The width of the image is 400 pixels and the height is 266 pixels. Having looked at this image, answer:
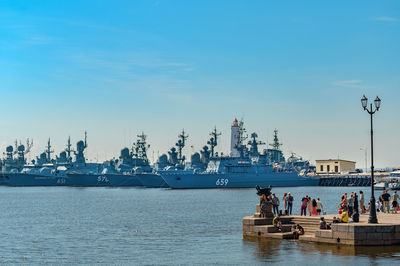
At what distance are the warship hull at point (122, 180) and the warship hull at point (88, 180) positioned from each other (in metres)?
2.20

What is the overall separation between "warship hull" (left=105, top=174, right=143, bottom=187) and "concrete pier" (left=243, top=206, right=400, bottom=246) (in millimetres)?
132785

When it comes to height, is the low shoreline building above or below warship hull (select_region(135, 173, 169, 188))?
above

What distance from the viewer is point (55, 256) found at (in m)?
27.3

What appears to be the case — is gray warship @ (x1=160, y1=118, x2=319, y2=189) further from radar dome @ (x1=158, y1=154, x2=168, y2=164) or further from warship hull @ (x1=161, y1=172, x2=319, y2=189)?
radar dome @ (x1=158, y1=154, x2=168, y2=164)

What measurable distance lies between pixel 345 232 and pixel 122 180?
139714 mm

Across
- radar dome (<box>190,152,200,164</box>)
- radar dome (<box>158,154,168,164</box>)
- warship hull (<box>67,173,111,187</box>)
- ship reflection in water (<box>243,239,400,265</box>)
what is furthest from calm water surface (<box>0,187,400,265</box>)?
warship hull (<box>67,173,111,187</box>)

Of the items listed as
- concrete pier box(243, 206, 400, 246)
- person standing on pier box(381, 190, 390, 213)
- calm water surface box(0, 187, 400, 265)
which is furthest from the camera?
person standing on pier box(381, 190, 390, 213)

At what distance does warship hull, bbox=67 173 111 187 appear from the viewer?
16312cm

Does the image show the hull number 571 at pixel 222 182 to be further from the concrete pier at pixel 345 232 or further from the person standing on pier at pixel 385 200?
the concrete pier at pixel 345 232

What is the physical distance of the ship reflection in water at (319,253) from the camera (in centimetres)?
2297

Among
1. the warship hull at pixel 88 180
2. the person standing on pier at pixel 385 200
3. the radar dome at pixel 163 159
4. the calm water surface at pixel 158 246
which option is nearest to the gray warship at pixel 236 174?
the radar dome at pixel 163 159

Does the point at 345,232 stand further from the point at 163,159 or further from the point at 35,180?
the point at 35,180

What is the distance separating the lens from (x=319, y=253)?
81.1 feet

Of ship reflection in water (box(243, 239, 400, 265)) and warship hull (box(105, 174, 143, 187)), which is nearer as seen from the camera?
ship reflection in water (box(243, 239, 400, 265))
